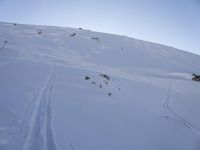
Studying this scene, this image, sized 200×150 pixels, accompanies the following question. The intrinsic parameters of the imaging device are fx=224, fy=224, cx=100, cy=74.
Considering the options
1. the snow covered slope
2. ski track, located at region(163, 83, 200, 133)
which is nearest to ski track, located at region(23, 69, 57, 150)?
the snow covered slope

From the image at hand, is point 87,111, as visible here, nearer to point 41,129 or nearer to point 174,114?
point 41,129

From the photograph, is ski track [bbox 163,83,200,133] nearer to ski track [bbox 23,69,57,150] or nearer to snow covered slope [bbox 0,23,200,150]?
snow covered slope [bbox 0,23,200,150]

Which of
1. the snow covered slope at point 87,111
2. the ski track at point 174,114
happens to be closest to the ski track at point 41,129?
the snow covered slope at point 87,111

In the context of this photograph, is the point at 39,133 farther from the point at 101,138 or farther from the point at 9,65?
the point at 9,65

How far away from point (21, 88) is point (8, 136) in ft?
17.8

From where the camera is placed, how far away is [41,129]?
684cm

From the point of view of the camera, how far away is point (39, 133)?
655cm

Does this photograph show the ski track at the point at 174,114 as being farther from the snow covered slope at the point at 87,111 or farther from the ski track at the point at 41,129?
the ski track at the point at 41,129

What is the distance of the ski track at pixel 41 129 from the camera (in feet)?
19.3

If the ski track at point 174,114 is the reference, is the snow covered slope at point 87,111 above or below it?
above

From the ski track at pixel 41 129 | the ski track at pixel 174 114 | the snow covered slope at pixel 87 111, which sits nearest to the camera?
the ski track at pixel 41 129

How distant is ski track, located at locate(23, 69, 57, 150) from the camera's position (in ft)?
19.3

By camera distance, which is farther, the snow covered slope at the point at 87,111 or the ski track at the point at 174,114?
the ski track at the point at 174,114

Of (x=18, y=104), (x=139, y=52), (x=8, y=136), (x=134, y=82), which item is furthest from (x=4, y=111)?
(x=139, y=52)
